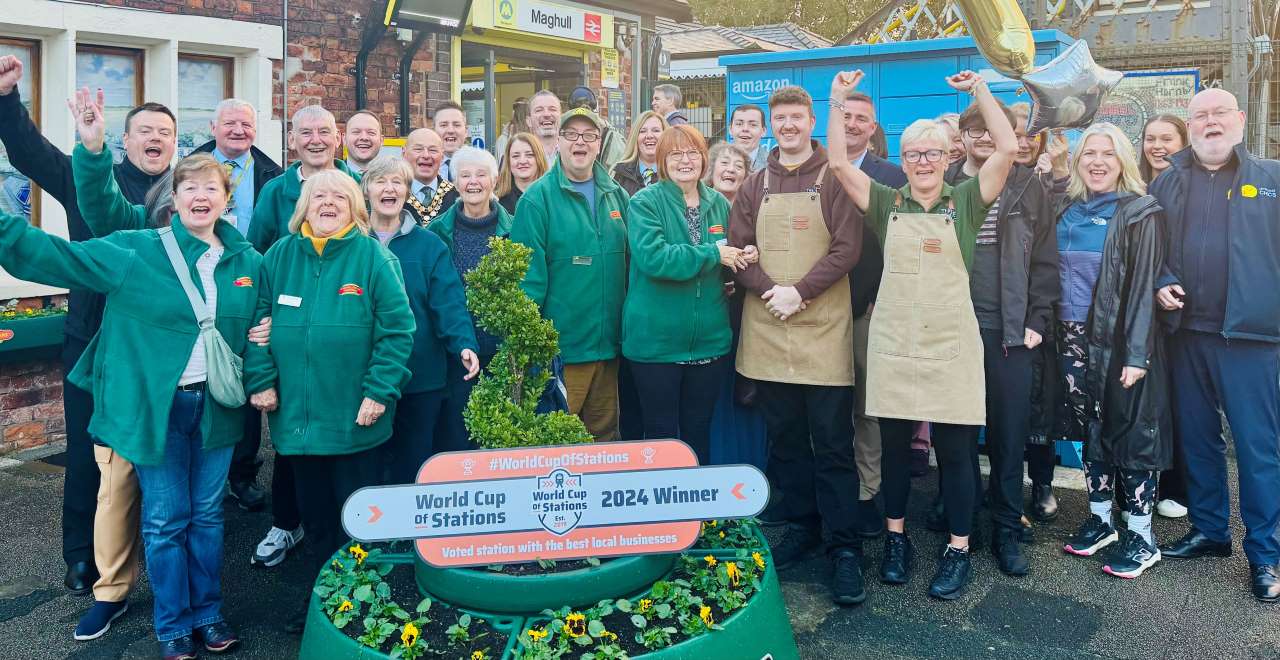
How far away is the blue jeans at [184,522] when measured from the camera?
3861mm

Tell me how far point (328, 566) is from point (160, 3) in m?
5.27

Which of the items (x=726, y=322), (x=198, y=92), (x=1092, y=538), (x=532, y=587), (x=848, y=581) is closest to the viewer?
(x=532, y=587)

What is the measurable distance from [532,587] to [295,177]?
2.70m

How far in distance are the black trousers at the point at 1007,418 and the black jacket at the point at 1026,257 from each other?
87mm

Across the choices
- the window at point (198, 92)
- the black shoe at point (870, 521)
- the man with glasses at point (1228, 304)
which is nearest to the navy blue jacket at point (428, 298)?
the black shoe at point (870, 521)

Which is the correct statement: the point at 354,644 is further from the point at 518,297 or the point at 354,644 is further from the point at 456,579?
the point at 518,297

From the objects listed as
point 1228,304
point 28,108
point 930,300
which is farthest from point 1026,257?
point 28,108

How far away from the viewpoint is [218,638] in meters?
4.00

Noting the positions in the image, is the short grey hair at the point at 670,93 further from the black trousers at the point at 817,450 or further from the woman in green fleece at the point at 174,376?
the woman in green fleece at the point at 174,376

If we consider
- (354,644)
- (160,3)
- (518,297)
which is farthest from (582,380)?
(160,3)

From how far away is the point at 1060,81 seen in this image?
430 centimetres

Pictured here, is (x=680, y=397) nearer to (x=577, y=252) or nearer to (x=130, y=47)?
(x=577, y=252)

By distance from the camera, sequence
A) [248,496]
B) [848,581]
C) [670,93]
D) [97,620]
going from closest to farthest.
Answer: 1. [97,620]
2. [848,581]
3. [248,496]
4. [670,93]

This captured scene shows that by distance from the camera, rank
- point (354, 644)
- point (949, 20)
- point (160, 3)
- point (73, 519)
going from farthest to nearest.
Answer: point (949, 20), point (160, 3), point (73, 519), point (354, 644)
